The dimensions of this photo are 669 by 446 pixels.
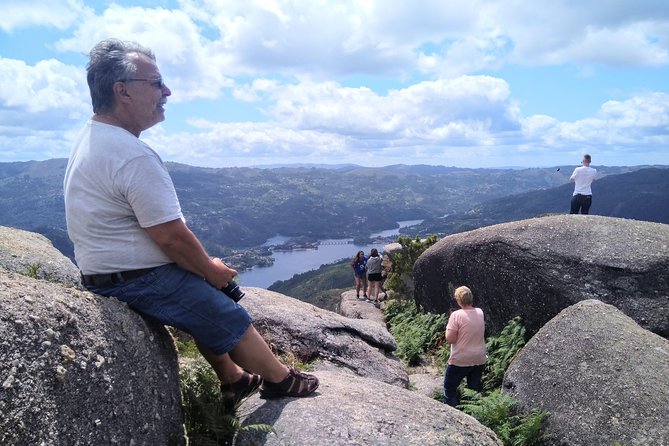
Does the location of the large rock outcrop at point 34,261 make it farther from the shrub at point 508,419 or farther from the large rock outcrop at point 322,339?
the shrub at point 508,419

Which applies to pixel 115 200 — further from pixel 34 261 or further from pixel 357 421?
pixel 34 261

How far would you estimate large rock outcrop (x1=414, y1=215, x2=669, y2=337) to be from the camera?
11375 mm

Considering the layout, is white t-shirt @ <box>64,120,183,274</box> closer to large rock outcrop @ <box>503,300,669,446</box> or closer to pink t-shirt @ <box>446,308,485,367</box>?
pink t-shirt @ <box>446,308,485,367</box>

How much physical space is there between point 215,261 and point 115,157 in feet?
4.08

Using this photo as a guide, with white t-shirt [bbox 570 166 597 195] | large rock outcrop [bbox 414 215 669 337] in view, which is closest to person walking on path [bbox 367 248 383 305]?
white t-shirt [bbox 570 166 597 195]

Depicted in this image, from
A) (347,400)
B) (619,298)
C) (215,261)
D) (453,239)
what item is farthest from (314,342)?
(453,239)

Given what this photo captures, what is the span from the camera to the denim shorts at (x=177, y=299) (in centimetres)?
438

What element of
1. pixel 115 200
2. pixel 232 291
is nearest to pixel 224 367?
pixel 232 291

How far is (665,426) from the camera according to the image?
23.4 feet

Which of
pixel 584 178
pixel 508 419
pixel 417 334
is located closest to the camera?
pixel 508 419

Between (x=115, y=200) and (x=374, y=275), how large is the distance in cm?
2135

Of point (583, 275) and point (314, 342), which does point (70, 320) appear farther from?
point (583, 275)

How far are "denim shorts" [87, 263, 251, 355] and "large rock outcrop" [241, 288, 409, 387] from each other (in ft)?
14.4

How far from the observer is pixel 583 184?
1825 cm
